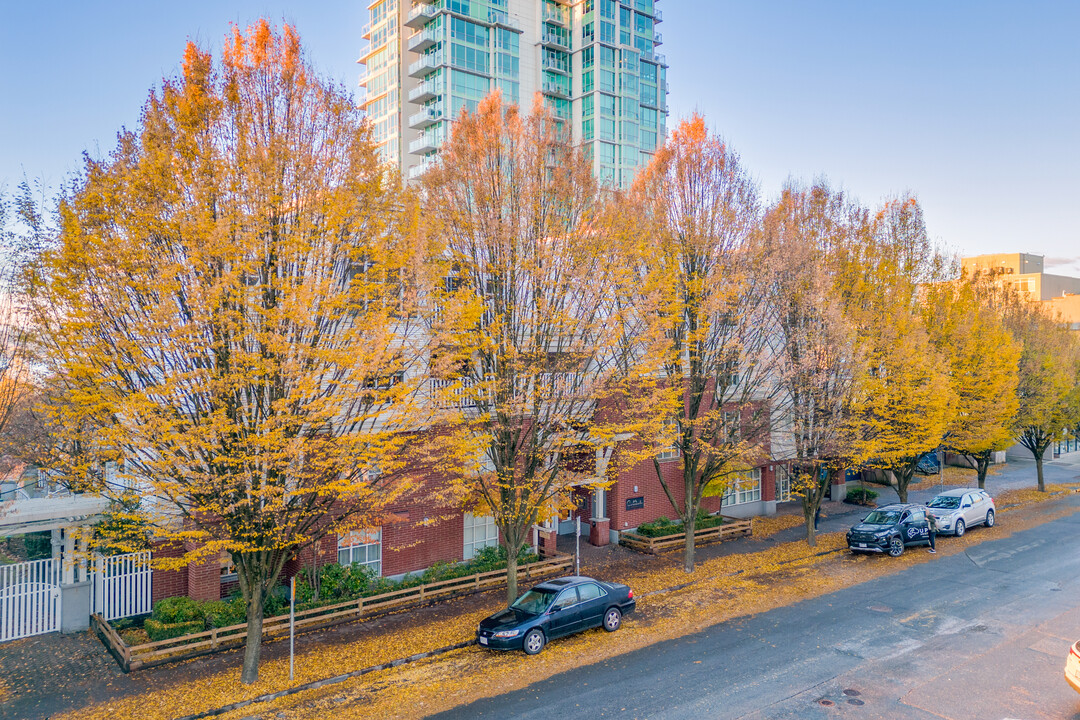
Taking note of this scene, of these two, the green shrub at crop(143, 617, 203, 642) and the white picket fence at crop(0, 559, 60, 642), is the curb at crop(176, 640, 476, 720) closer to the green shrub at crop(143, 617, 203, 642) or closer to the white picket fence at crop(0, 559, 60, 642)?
the green shrub at crop(143, 617, 203, 642)

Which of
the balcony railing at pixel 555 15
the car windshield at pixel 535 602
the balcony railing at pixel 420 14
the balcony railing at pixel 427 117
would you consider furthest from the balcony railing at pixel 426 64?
the car windshield at pixel 535 602

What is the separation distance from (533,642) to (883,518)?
55.4 feet

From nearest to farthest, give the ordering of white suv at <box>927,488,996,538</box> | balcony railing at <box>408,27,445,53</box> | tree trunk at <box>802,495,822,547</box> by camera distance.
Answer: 1. tree trunk at <box>802,495,822,547</box>
2. white suv at <box>927,488,996,538</box>
3. balcony railing at <box>408,27,445,53</box>

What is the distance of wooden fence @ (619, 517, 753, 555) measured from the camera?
2572cm

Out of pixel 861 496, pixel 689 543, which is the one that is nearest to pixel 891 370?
pixel 689 543

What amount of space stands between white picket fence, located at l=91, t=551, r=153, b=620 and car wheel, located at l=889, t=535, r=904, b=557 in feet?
81.1

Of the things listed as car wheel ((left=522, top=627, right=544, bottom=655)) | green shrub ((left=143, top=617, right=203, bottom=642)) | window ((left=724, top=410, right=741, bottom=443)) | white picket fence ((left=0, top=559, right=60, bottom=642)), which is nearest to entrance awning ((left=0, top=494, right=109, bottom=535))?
white picket fence ((left=0, top=559, right=60, bottom=642))

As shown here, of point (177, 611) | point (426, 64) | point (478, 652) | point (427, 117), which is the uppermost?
point (426, 64)

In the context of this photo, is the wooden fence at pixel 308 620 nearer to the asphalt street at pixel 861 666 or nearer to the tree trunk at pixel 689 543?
the tree trunk at pixel 689 543

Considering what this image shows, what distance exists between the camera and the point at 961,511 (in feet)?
90.9

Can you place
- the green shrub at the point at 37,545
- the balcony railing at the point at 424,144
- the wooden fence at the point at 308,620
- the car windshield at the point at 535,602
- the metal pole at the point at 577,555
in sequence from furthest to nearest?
the balcony railing at the point at 424,144 < the green shrub at the point at 37,545 < the metal pole at the point at 577,555 < the car windshield at the point at 535,602 < the wooden fence at the point at 308,620

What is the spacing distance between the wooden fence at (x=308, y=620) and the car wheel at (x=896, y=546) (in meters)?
12.2

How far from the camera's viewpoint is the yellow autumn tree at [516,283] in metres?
17.4

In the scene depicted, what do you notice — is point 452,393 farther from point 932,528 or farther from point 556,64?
point 556,64
